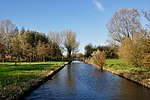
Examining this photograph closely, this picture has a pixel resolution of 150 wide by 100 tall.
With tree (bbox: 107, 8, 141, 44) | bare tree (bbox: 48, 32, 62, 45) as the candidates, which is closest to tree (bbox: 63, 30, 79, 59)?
bare tree (bbox: 48, 32, 62, 45)

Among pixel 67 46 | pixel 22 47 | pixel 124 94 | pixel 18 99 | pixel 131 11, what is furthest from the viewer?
pixel 67 46

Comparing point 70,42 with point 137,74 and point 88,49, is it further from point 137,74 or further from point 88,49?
point 137,74

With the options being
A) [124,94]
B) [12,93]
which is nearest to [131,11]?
[124,94]

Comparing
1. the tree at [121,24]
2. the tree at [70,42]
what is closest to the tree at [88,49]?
the tree at [70,42]

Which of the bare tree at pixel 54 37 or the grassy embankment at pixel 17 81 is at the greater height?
the bare tree at pixel 54 37

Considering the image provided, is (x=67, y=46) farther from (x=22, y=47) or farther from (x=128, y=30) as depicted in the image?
(x=128, y=30)

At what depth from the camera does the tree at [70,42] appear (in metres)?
130

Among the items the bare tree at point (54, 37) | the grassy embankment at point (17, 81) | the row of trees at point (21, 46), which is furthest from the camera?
the bare tree at point (54, 37)

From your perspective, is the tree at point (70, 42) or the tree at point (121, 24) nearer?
the tree at point (121, 24)

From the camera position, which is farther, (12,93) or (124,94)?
(124,94)

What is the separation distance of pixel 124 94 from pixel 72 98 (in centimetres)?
472

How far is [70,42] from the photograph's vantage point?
130 meters

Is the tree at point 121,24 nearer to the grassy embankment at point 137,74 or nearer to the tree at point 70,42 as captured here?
the grassy embankment at point 137,74

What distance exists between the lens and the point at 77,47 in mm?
134625
